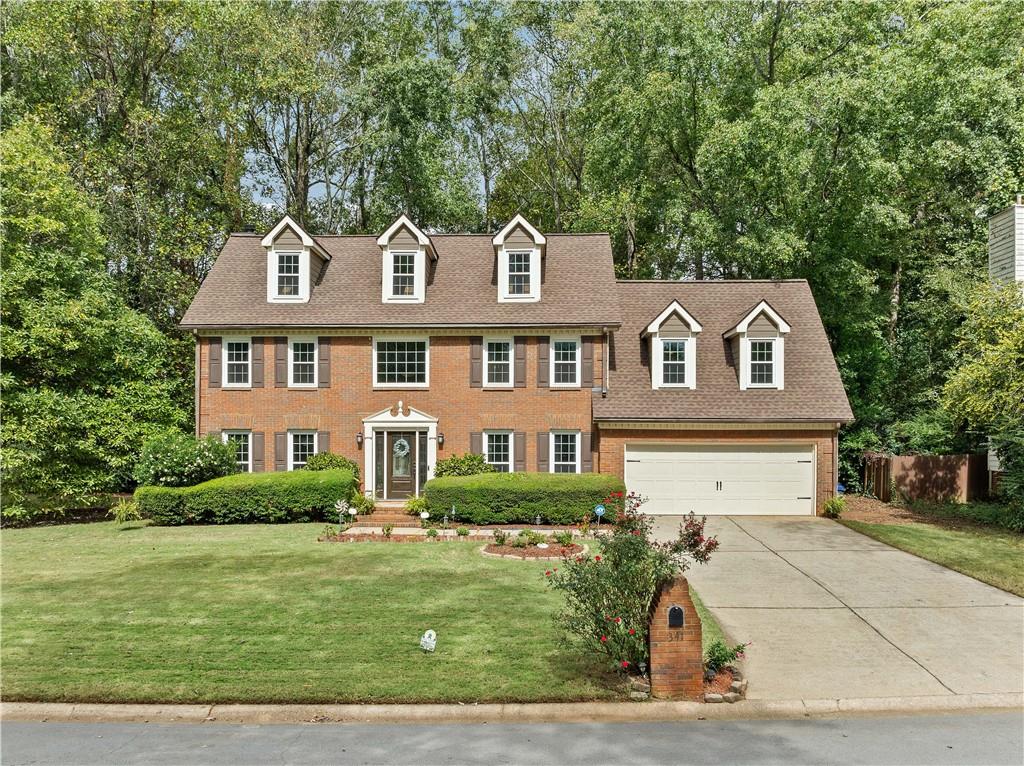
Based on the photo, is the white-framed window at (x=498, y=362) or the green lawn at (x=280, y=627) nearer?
the green lawn at (x=280, y=627)

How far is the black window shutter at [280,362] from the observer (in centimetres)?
2073

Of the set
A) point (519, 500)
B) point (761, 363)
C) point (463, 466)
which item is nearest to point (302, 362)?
point (463, 466)

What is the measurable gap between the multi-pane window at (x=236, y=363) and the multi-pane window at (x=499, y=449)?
8.05 meters

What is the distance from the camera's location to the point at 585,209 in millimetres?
29719

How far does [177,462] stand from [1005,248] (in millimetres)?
26135

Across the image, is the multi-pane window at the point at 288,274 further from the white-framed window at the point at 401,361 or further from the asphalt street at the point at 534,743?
the asphalt street at the point at 534,743

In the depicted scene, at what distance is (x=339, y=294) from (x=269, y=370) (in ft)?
11.1

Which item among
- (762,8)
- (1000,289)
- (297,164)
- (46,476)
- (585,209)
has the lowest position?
(46,476)

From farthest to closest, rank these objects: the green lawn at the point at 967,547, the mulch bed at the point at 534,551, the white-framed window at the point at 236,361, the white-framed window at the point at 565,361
Result: the white-framed window at the point at 236,361
the white-framed window at the point at 565,361
the mulch bed at the point at 534,551
the green lawn at the point at 967,547

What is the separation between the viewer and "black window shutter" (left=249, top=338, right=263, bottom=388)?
68.1ft

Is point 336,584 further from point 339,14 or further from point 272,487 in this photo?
point 339,14

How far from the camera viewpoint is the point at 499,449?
2048cm

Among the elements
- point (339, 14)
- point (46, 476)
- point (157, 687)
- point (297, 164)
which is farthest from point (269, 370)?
point (339, 14)

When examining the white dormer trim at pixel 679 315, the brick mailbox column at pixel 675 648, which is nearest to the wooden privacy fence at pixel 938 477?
the white dormer trim at pixel 679 315
